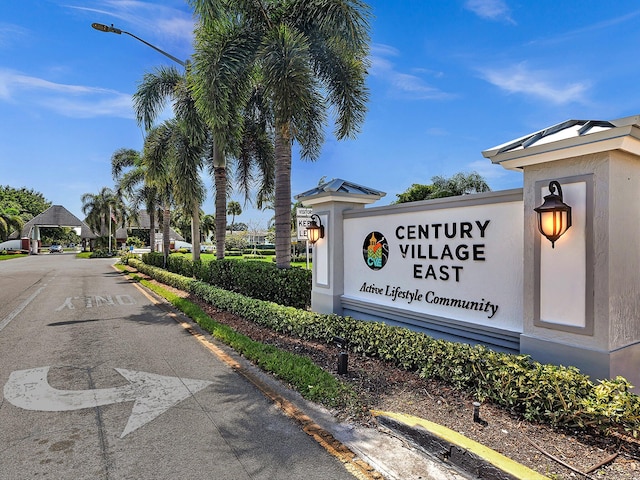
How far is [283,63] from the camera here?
331 inches

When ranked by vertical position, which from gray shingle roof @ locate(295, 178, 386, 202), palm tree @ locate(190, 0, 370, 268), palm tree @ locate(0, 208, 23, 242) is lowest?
gray shingle roof @ locate(295, 178, 386, 202)

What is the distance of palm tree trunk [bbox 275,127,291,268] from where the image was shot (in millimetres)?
10055

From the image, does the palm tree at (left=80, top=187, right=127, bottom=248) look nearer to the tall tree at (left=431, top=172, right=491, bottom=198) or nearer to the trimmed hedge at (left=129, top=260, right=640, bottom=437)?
the tall tree at (left=431, top=172, right=491, bottom=198)

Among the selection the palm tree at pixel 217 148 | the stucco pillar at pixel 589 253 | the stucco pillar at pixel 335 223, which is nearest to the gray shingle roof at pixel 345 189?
the stucco pillar at pixel 335 223

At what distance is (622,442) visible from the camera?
11.0ft

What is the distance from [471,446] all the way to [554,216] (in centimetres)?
256

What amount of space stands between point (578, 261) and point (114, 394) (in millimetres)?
5910

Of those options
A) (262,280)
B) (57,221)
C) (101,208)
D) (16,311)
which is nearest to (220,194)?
(262,280)

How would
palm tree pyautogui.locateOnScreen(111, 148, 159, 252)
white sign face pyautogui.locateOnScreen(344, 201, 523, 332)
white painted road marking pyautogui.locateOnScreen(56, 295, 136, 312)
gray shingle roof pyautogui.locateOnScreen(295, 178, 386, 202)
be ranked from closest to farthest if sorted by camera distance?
white sign face pyautogui.locateOnScreen(344, 201, 523, 332), gray shingle roof pyautogui.locateOnScreen(295, 178, 386, 202), white painted road marking pyautogui.locateOnScreen(56, 295, 136, 312), palm tree pyautogui.locateOnScreen(111, 148, 159, 252)

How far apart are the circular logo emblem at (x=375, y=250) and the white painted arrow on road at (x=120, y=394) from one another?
356 centimetres

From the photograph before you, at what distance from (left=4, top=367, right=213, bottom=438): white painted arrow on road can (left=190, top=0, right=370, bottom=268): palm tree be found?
196 inches

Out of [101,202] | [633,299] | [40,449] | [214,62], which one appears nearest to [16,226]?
[101,202]

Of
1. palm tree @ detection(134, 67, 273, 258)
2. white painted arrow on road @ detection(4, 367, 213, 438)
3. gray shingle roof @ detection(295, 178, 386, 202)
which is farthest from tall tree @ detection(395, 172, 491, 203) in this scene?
white painted arrow on road @ detection(4, 367, 213, 438)

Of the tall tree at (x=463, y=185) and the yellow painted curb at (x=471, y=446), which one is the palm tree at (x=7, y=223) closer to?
the tall tree at (x=463, y=185)
